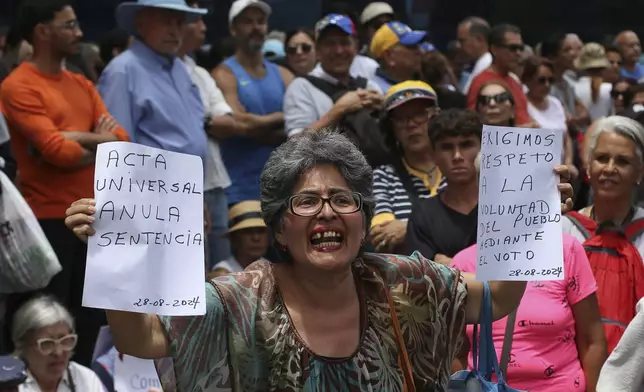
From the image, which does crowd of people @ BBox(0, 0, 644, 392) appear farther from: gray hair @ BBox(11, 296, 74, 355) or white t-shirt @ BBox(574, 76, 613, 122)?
white t-shirt @ BBox(574, 76, 613, 122)

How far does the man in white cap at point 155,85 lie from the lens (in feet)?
25.3

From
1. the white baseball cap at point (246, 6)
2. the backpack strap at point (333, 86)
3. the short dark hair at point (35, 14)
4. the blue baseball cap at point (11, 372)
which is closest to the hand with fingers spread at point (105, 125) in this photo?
the short dark hair at point (35, 14)

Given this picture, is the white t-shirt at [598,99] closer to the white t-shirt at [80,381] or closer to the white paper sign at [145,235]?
the white t-shirt at [80,381]

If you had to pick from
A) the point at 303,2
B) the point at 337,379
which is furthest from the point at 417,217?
the point at 303,2

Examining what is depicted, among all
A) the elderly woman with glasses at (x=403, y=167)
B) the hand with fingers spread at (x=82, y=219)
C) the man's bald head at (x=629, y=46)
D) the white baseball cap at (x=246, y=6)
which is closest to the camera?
the hand with fingers spread at (x=82, y=219)

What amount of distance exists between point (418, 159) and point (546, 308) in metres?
1.80

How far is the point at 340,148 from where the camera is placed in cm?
406

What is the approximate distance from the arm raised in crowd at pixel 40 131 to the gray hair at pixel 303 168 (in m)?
3.26

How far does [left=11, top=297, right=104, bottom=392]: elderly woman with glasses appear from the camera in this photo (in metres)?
6.77

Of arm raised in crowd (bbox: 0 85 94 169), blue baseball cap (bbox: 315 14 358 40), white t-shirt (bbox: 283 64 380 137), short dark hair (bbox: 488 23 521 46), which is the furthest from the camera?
short dark hair (bbox: 488 23 521 46)

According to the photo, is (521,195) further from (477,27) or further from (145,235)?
(477,27)

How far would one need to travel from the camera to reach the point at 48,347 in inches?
267

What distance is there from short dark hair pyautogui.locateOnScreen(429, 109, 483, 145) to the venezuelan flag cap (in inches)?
28.3

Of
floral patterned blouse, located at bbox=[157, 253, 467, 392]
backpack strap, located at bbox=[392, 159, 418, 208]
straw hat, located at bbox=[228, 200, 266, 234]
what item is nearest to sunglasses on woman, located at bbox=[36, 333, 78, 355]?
straw hat, located at bbox=[228, 200, 266, 234]
